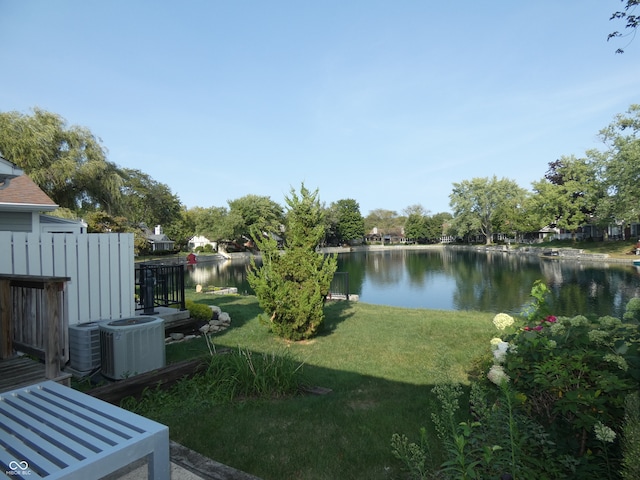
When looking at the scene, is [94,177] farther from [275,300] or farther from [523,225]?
[523,225]

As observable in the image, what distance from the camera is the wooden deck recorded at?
2.81 metres

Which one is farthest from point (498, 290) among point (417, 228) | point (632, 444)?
point (417, 228)

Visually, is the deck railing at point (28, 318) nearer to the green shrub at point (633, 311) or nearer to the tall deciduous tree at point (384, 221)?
the green shrub at point (633, 311)

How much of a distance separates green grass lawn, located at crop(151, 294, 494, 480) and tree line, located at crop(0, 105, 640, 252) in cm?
287

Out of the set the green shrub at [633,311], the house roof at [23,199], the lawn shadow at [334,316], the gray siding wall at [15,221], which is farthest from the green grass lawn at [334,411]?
the gray siding wall at [15,221]

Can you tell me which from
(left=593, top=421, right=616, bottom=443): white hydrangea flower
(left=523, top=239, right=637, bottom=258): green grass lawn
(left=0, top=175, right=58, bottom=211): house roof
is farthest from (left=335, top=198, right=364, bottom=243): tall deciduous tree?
(left=593, top=421, right=616, bottom=443): white hydrangea flower

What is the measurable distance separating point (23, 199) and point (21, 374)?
8996mm

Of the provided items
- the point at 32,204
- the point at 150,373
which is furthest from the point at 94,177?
the point at 150,373

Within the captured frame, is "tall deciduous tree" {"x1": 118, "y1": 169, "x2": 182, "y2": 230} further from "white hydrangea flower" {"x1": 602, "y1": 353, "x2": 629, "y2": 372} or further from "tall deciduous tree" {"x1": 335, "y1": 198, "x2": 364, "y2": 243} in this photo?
"white hydrangea flower" {"x1": 602, "y1": 353, "x2": 629, "y2": 372}

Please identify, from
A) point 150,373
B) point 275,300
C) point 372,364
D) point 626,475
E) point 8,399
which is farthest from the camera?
point 275,300

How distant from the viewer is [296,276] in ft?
23.4

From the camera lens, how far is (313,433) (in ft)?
10.5

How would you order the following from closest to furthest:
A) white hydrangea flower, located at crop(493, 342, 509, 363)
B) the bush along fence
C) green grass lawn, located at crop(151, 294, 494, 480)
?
the bush along fence < green grass lawn, located at crop(151, 294, 494, 480) < white hydrangea flower, located at crop(493, 342, 509, 363)

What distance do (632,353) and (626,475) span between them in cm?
110
